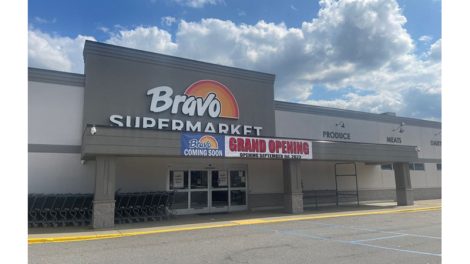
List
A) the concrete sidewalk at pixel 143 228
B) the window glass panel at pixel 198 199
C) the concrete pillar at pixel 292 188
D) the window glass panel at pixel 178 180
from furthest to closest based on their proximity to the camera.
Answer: the window glass panel at pixel 198 199, the window glass panel at pixel 178 180, the concrete pillar at pixel 292 188, the concrete sidewalk at pixel 143 228

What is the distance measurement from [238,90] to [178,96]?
3.61 meters

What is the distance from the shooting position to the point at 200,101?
18453mm

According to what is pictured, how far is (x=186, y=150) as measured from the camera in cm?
1421

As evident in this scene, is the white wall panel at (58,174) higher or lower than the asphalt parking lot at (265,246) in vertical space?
higher

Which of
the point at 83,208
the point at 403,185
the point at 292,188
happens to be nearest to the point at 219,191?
the point at 292,188

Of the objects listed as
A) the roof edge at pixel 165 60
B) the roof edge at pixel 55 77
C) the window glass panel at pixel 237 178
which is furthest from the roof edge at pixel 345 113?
the roof edge at pixel 55 77

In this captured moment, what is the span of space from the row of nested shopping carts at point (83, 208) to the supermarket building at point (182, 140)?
1.21 metres

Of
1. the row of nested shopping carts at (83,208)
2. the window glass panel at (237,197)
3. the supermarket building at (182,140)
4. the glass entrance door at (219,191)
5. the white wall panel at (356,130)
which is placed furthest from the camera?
the white wall panel at (356,130)

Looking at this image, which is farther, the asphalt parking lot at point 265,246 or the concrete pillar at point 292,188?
the concrete pillar at point 292,188

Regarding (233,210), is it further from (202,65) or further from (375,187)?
(375,187)

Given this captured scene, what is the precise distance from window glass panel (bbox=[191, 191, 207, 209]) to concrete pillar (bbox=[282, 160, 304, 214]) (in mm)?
4113

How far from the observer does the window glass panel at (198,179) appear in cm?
1812

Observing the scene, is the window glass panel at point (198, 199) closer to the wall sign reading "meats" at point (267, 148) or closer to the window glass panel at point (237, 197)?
the window glass panel at point (237, 197)
